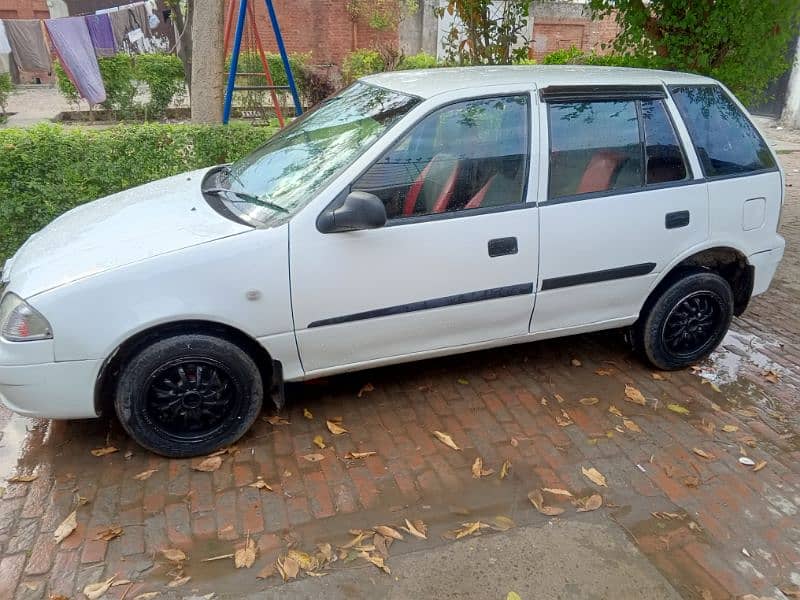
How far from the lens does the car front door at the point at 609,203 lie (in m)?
3.69

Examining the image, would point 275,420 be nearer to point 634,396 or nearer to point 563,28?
point 634,396

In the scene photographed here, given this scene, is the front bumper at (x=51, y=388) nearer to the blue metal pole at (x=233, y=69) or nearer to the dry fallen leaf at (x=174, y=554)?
the dry fallen leaf at (x=174, y=554)

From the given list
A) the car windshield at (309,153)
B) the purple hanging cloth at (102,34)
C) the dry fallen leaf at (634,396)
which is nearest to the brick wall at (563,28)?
the purple hanging cloth at (102,34)

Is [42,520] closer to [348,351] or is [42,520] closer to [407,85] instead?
[348,351]

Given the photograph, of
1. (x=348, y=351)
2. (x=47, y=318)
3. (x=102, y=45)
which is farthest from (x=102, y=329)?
(x=102, y=45)

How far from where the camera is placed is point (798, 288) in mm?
5977

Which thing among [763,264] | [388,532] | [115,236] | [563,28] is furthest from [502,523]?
[563,28]

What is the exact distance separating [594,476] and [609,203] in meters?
1.53

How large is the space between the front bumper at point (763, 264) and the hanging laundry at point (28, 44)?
75.4ft

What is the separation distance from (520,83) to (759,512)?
2.54 meters

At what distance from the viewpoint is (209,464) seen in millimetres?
3367

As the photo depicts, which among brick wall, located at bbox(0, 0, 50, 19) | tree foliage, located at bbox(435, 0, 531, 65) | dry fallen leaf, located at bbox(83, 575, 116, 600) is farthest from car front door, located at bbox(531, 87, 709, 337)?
brick wall, located at bbox(0, 0, 50, 19)

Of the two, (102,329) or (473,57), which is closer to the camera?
(102,329)

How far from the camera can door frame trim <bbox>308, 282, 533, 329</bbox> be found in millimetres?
3385
